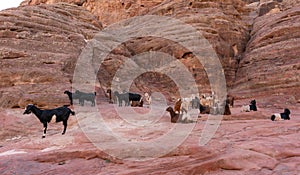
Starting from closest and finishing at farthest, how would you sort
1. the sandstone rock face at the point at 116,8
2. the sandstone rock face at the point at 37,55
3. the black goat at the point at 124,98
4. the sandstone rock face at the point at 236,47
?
the black goat at the point at 124,98, the sandstone rock face at the point at 37,55, the sandstone rock face at the point at 236,47, the sandstone rock face at the point at 116,8

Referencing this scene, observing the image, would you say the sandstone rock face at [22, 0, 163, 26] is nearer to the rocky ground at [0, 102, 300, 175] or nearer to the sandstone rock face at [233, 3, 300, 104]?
the sandstone rock face at [233, 3, 300, 104]

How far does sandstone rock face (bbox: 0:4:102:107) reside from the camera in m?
23.5

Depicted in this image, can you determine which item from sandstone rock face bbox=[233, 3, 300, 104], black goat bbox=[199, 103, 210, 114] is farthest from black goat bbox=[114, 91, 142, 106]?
sandstone rock face bbox=[233, 3, 300, 104]

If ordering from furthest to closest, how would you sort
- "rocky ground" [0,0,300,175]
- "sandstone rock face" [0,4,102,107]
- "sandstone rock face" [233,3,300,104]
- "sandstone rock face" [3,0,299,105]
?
"sandstone rock face" [3,0,299,105] → "sandstone rock face" [233,3,300,104] → "sandstone rock face" [0,4,102,107] → "rocky ground" [0,0,300,175]

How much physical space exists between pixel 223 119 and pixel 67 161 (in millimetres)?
8850

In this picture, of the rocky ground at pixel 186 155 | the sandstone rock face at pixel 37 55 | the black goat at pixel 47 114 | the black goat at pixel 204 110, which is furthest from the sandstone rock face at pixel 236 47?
the rocky ground at pixel 186 155

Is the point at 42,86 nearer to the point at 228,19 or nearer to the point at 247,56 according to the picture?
the point at 247,56

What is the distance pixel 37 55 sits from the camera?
2881 centimetres

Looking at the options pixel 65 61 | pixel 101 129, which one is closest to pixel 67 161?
pixel 101 129

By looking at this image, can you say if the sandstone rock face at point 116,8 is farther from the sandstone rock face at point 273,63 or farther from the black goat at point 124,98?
the black goat at point 124,98

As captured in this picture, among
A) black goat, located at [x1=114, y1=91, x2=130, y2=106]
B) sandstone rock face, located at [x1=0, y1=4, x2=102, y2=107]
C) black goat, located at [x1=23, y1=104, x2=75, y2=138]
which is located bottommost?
black goat, located at [x1=23, y1=104, x2=75, y2=138]

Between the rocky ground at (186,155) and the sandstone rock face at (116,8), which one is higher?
the sandstone rock face at (116,8)

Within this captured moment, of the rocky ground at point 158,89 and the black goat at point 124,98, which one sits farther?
the black goat at point 124,98

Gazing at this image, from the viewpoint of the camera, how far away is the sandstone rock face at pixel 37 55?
2350 centimetres
